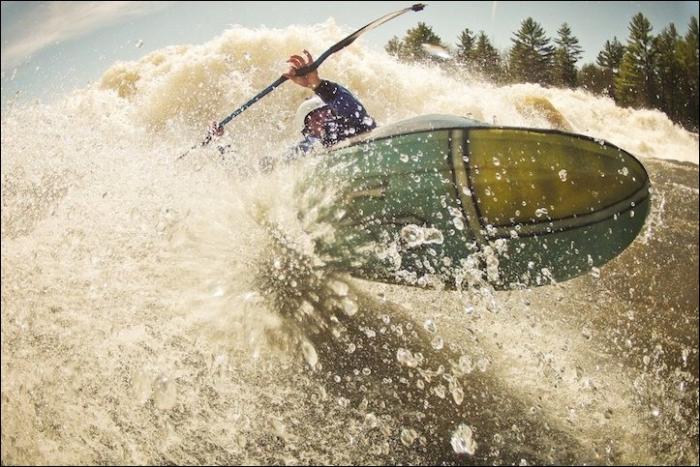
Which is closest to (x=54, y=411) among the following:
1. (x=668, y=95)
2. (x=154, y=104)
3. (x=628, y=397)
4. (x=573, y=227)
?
(x=573, y=227)

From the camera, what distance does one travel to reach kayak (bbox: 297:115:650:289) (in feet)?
9.87

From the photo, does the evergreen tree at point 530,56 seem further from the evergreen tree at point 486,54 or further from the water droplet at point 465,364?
the water droplet at point 465,364

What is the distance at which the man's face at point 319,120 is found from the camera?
13.0 ft

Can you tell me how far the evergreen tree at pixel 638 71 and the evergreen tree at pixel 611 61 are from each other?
796mm

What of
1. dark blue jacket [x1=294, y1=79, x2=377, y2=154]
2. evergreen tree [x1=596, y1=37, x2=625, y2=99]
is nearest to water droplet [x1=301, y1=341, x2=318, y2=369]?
dark blue jacket [x1=294, y1=79, x2=377, y2=154]

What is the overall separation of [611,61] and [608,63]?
23 cm

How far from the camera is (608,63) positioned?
32.2 m

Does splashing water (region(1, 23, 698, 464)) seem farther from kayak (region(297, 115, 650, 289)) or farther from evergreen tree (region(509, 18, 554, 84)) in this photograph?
evergreen tree (region(509, 18, 554, 84))

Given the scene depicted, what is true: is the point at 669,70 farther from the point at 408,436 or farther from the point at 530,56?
the point at 408,436

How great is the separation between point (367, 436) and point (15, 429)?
211cm

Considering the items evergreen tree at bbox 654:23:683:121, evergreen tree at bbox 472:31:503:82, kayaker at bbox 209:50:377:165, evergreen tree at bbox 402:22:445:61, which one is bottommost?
evergreen tree at bbox 654:23:683:121

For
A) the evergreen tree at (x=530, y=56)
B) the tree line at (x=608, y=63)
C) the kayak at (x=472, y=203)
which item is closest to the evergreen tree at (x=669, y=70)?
the tree line at (x=608, y=63)

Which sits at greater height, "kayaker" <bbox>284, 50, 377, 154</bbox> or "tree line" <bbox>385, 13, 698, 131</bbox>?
"kayaker" <bbox>284, 50, 377, 154</bbox>

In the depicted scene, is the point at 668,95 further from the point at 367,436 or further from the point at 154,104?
the point at 367,436
